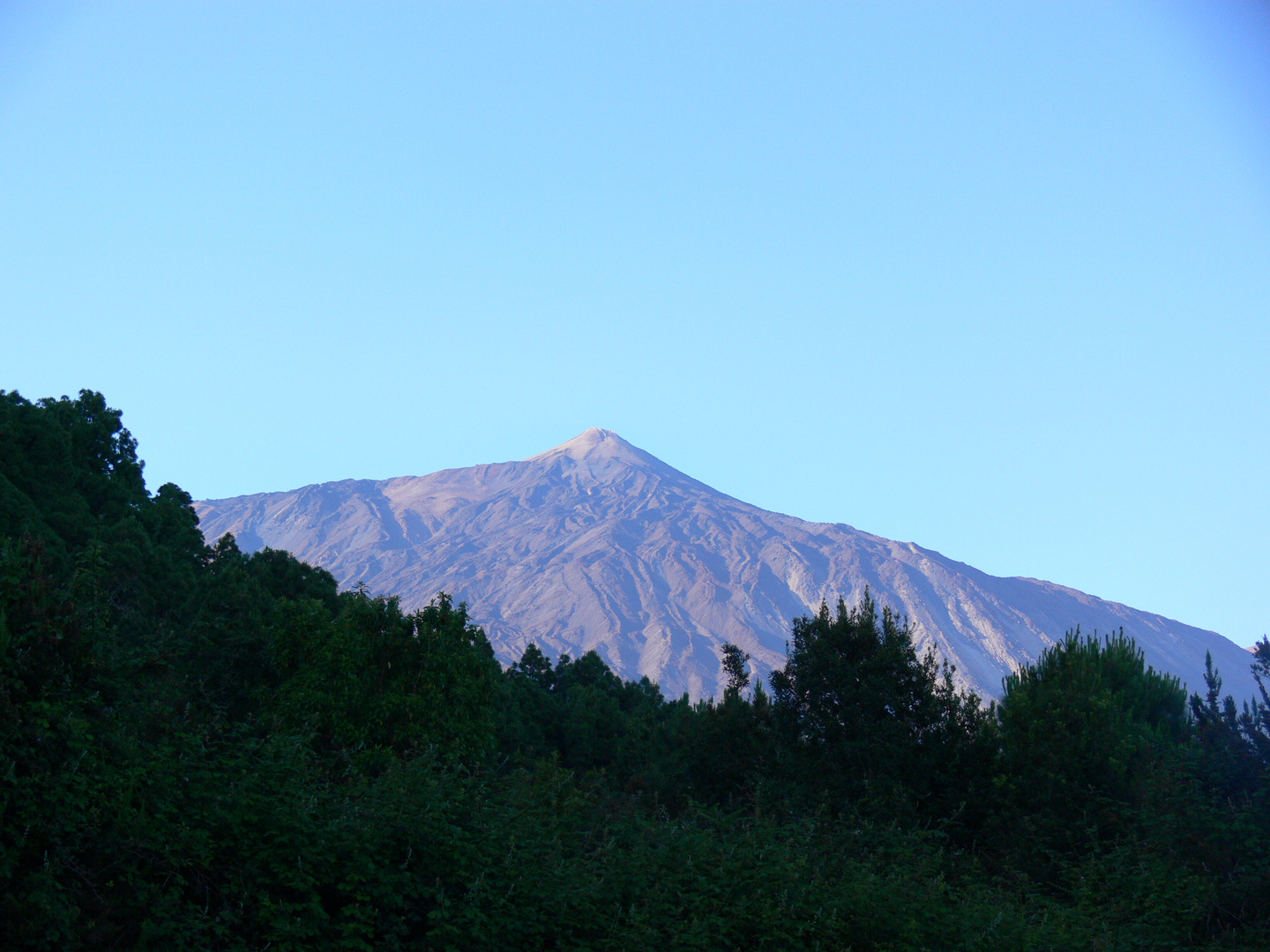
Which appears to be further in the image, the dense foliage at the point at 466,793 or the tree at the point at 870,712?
the tree at the point at 870,712

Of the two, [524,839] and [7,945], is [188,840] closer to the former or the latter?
[7,945]

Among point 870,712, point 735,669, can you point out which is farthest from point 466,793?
point 735,669

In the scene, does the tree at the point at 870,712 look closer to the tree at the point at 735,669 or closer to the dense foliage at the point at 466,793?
the dense foliage at the point at 466,793

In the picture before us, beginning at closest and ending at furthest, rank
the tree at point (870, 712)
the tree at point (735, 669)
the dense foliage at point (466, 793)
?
the dense foliage at point (466, 793) < the tree at point (870, 712) < the tree at point (735, 669)

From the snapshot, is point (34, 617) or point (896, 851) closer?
point (34, 617)

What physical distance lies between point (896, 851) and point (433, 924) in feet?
21.3

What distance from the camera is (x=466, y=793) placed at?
9023 millimetres

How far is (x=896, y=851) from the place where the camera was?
39.9ft

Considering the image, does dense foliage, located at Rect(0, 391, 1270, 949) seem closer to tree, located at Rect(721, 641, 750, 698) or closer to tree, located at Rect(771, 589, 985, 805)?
tree, located at Rect(771, 589, 985, 805)

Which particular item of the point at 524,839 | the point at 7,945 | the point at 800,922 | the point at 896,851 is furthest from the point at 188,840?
the point at 896,851

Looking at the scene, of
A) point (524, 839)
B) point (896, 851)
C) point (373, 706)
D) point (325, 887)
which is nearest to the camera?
point (325, 887)

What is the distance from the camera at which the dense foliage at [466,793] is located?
690cm

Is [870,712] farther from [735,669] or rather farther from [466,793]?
[466,793]

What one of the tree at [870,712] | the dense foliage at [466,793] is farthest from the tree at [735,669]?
the tree at [870,712]
